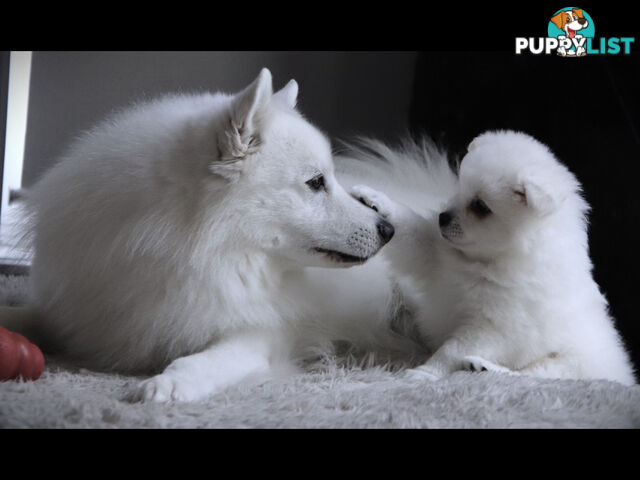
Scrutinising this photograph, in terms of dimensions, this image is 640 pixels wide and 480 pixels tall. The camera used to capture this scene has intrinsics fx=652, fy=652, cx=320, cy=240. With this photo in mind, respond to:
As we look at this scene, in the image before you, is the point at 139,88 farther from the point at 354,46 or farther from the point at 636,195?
the point at 636,195

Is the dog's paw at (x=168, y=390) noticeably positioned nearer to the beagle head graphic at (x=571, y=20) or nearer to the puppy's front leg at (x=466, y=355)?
the puppy's front leg at (x=466, y=355)

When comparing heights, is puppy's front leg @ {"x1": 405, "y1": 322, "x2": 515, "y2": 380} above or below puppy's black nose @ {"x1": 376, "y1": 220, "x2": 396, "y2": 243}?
below

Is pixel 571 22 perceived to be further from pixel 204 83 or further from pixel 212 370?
pixel 204 83

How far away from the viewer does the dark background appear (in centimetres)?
202

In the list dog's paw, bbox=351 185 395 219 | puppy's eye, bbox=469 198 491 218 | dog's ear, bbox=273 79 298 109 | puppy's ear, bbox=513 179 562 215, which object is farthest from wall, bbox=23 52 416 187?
puppy's ear, bbox=513 179 562 215

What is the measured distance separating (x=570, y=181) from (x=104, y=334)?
1.21m

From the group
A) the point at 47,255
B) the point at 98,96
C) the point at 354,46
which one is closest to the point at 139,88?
the point at 98,96

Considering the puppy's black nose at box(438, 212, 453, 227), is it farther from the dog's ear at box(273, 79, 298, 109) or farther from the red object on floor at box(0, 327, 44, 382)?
the red object on floor at box(0, 327, 44, 382)

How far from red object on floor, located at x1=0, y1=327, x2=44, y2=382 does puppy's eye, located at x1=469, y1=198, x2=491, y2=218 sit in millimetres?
1062

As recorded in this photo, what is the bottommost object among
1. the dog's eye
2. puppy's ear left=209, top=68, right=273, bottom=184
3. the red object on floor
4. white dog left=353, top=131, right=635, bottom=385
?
the red object on floor

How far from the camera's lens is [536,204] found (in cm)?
147

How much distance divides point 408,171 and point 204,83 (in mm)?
1647

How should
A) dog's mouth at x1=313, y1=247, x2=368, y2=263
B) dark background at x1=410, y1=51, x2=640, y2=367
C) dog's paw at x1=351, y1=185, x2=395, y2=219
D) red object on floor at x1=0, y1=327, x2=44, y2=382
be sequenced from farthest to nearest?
dark background at x1=410, y1=51, x2=640, y2=367
dog's paw at x1=351, y1=185, x2=395, y2=219
dog's mouth at x1=313, y1=247, x2=368, y2=263
red object on floor at x1=0, y1=327, x2=44, y2=382

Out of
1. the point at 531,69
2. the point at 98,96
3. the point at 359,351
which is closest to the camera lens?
the point at 359,351
